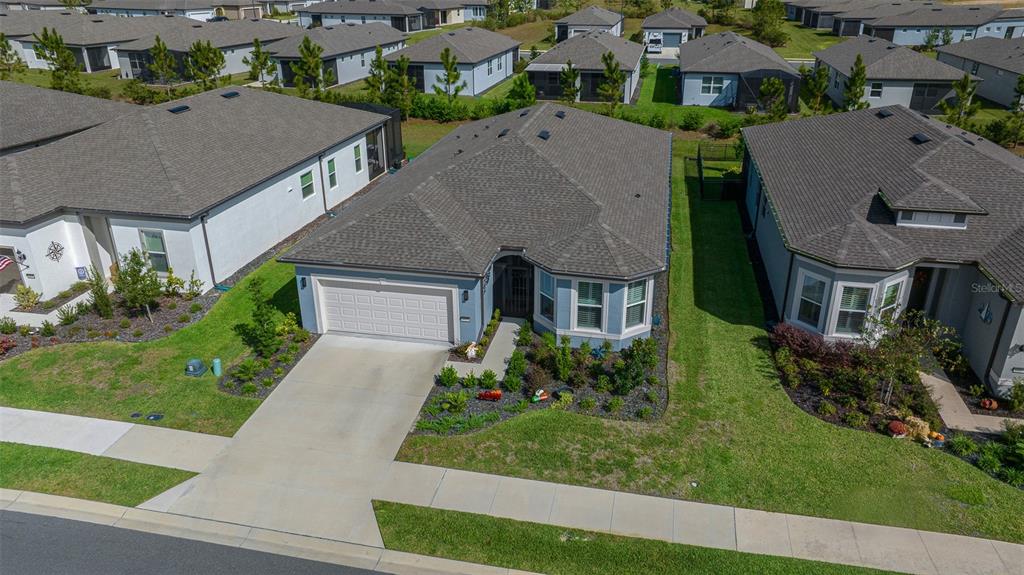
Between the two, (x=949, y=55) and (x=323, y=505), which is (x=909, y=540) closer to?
(x=323, y=505)

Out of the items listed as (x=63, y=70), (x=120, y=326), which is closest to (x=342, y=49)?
(x=63, y=70)

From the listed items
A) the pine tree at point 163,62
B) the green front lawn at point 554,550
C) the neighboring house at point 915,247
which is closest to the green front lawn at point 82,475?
the green front lawn at point 554,550

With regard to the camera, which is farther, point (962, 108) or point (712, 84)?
point (712, 84)

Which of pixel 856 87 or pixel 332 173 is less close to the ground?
pixel 856 87

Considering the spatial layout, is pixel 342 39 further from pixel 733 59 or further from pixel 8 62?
pixel 733 59

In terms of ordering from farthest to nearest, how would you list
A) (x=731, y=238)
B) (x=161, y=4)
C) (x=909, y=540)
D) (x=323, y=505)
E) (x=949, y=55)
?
(x=161, y=4), (x=949, y=55), (x=731, y=238), (x=323, y=505), (x=909, y=540)

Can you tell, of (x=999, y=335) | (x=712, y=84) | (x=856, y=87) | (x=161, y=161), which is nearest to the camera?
(x=999, y=335)

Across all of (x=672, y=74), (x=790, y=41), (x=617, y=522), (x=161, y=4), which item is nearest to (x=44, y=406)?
(x=617, y=522)

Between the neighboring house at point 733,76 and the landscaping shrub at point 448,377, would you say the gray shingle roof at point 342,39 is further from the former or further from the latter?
the landscaping shrub at point 448,377
